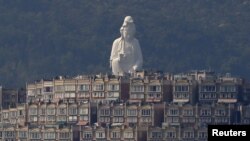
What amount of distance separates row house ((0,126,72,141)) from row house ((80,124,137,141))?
871mm

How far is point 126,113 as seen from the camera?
8056 centimetres

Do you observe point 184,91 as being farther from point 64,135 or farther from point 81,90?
point 64,135

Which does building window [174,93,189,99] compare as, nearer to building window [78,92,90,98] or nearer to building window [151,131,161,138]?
building window [78,92,90,98]

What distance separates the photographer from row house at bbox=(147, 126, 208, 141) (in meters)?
73.3

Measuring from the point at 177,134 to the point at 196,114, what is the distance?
6.06 meters

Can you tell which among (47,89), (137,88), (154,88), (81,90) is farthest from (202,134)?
(47,89)

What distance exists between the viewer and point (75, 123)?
264 ft

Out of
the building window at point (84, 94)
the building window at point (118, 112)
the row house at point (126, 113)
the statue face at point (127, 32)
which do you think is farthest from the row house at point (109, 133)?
the statue face at point (127, 32)

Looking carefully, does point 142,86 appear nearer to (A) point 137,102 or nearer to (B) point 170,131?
(A) point 137,102

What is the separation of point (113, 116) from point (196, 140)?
9.37 meters

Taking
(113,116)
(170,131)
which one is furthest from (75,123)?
(170,131)

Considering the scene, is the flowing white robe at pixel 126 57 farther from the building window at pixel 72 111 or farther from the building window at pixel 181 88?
the building window at pixel 72 111

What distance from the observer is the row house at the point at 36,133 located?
76.6 metres

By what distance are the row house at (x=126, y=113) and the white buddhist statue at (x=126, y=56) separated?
7.15 ft
